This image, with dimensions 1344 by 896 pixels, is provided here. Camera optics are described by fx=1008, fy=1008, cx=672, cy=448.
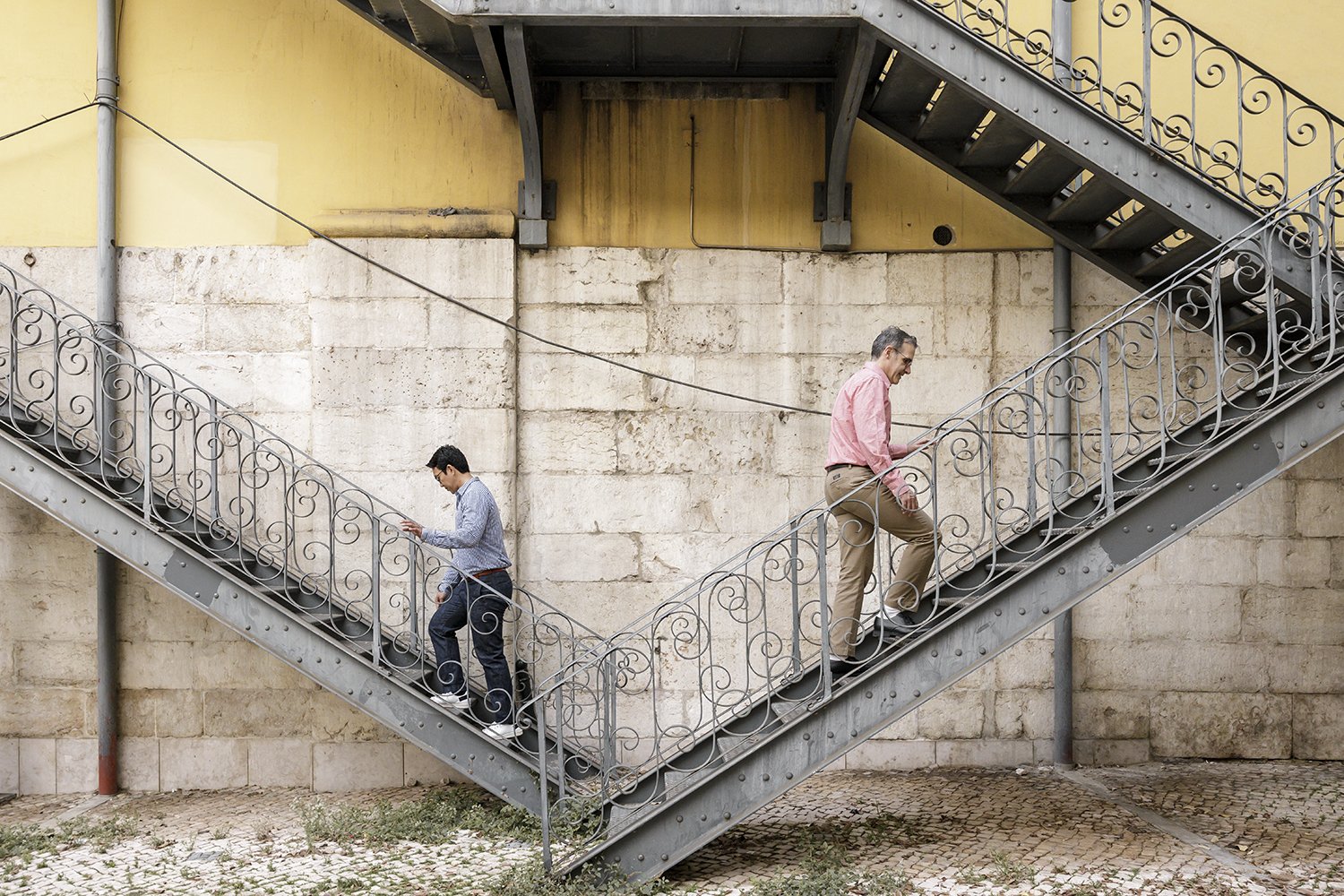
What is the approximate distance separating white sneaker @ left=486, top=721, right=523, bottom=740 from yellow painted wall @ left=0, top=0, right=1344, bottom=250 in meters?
3.39

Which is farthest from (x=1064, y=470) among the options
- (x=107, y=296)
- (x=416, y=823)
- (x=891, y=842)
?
(x=107, y=296)

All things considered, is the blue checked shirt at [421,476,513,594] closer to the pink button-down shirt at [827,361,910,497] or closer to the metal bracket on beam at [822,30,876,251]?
the pink button-down shirt at [827,361,910,497]

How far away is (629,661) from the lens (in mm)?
7164

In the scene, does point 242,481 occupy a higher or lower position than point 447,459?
lower

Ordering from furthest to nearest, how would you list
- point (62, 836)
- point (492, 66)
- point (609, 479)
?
point (609, 479), point (492, 66), point (62, 836)

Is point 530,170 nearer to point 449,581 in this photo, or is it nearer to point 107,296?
point 449,581

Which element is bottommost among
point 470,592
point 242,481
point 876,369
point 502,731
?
point 502,731

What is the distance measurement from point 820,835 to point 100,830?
14.2 ft

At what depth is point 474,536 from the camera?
602cm

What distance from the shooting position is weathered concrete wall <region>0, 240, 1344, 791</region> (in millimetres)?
7051

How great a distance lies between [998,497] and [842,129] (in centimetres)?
272

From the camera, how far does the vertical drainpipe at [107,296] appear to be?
6973mm

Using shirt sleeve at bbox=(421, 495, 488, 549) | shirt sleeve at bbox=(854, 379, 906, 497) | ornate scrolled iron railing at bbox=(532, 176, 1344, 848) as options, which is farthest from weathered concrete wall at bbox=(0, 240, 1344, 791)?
shirt sleeve at bbox=(854, 379, 906, 497)

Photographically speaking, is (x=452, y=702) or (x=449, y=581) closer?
(x=452, y=702)
